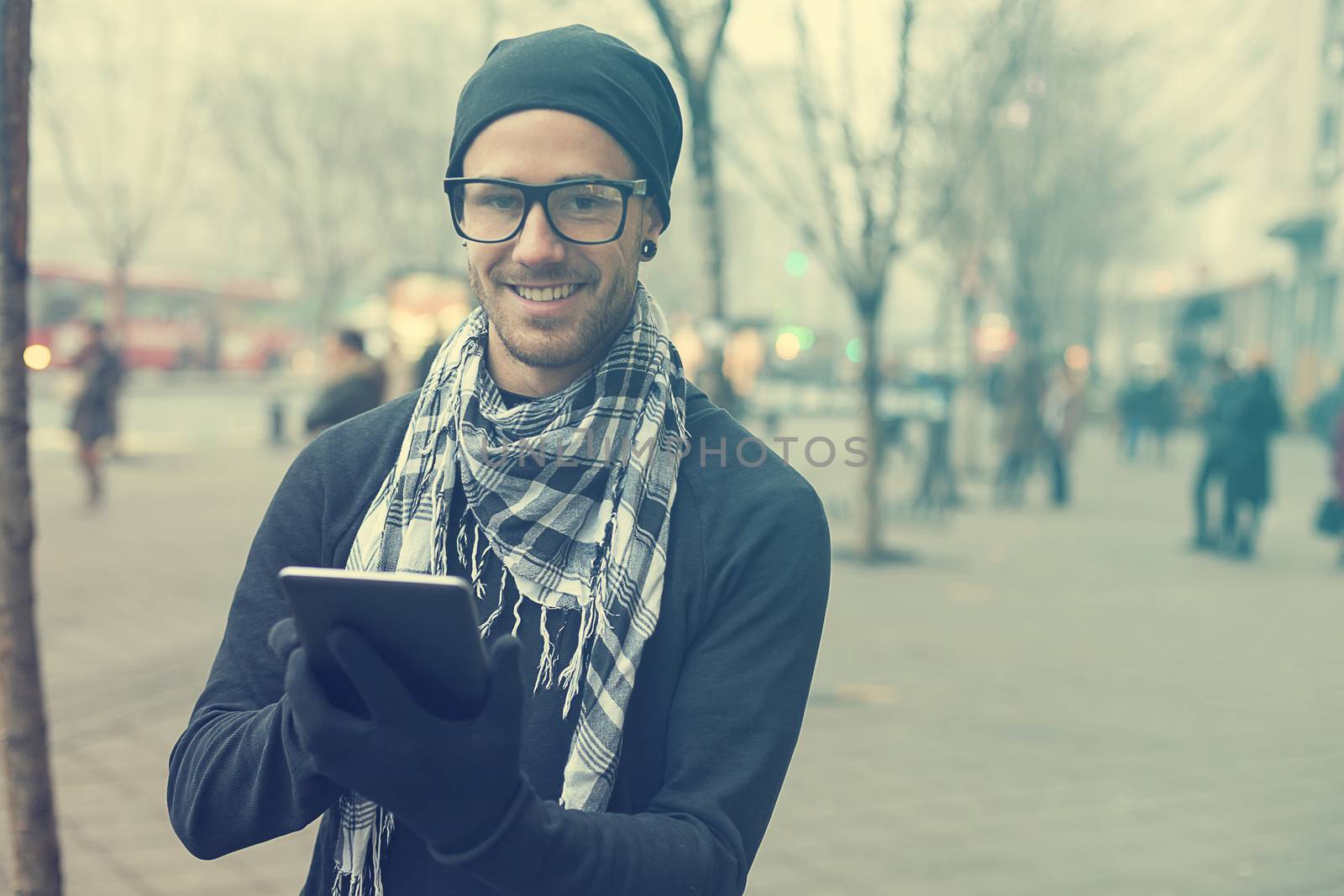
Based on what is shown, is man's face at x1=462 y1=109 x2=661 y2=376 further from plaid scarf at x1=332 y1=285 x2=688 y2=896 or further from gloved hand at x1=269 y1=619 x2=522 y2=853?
gloved hand at x1=269 y1=619 x2=522 y2=853

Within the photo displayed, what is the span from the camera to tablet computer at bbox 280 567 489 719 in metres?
1.29

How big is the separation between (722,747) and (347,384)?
8.25 m

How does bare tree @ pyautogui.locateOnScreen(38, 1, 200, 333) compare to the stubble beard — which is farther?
bare tree @ pyautogui.locateOnScreen(38, 1, 200, 333)

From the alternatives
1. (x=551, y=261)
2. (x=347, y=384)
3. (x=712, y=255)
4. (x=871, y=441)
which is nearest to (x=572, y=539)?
(x=551, y=261)

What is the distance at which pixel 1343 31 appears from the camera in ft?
110

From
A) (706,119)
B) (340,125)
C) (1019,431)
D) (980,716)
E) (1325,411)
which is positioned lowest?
(1325,411)

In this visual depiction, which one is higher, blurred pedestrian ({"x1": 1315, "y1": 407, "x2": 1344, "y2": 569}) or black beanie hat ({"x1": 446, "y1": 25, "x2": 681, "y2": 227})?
black beanie hat ({"x1": 446, "y1": 25, "x2": 681, "y2": 227})

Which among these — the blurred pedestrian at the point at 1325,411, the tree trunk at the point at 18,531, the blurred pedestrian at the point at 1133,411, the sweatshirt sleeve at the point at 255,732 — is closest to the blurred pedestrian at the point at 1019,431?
the blurred pedestrian at the point at 1133,411

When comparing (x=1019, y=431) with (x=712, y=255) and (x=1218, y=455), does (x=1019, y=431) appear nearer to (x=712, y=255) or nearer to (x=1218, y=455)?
(x=1218, y=455)

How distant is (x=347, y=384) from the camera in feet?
31.3

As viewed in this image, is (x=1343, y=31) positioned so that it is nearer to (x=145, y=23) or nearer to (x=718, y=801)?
(x=145, y=23)

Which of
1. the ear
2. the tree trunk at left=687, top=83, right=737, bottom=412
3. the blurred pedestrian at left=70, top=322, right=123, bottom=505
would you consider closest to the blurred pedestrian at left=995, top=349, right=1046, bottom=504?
the tree trunk at left=687, top=83, right=737, bottom=412

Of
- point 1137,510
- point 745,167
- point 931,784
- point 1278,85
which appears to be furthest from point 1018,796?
point 1278,85

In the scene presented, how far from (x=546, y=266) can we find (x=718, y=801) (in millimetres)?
664
